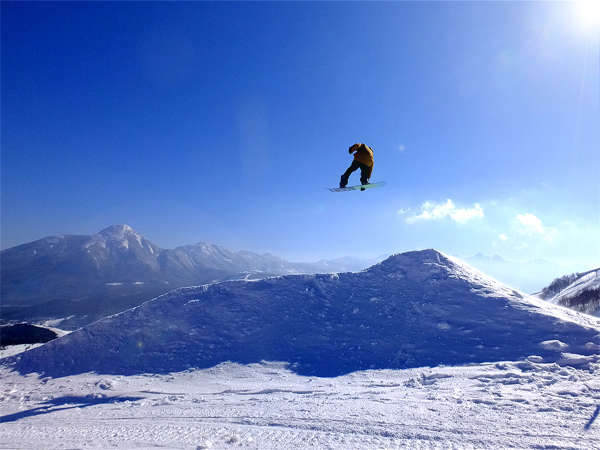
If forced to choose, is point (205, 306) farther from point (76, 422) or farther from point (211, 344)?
point (76, 422)

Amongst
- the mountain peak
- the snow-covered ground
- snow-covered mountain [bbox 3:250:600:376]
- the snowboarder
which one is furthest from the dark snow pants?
the mountain peak

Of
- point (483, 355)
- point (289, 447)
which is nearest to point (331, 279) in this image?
point (483, 355)

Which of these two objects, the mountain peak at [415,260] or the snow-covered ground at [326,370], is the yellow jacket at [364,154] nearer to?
the snow-covered ground at [326,370]

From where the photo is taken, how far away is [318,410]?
9.67 meters

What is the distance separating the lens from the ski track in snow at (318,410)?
7.68m

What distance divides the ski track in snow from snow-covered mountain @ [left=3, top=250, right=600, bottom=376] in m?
1.42

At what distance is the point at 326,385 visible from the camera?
12.5 m

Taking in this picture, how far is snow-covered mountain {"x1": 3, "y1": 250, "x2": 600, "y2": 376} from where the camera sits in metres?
14.5

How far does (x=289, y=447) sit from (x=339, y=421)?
186 cm

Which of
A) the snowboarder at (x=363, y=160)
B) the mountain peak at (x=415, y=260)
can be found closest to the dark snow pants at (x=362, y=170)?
the snowboarder at (x=363, y=160)

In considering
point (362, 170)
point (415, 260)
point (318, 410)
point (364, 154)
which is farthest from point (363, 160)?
point (415, 260)

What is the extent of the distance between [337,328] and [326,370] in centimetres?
365

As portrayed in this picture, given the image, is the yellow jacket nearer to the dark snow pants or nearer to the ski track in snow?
the dark snow pants

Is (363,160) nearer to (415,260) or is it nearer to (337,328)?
(337,328)
